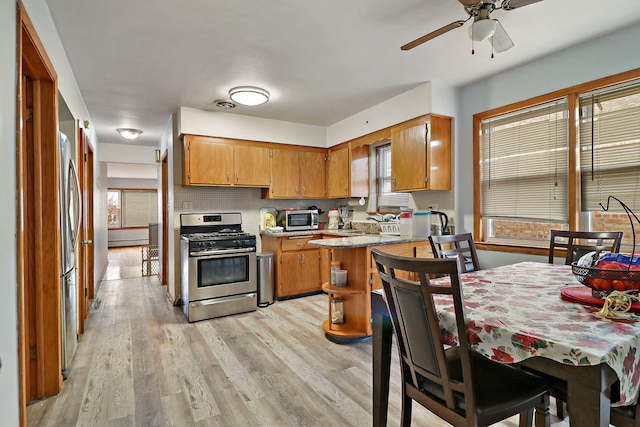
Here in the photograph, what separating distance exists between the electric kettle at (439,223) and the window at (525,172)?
383 millimetres

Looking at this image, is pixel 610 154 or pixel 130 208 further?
pixel 130 208

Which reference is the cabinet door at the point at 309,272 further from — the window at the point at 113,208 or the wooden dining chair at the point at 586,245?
the window at the point at 113,208

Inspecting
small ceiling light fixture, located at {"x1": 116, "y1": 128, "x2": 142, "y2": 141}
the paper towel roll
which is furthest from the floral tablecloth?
small ceiling light fixture, located at {"x1": 116, "y1": 128, "x2": 142, "y2": 141}

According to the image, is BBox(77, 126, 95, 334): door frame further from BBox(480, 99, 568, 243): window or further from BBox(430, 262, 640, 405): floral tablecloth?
BBox(480, 99, 568, 243): window

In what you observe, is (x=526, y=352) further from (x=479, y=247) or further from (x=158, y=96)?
(x=158, y=96)

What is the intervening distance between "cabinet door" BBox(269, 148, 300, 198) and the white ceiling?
0.98 metres

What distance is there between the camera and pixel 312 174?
195 inches

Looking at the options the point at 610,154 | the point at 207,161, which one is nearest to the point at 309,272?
the point at 207,161

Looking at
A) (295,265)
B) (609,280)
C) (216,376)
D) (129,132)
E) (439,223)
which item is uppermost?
(129,132)

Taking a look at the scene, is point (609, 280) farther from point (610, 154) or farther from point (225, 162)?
point (225, 162)

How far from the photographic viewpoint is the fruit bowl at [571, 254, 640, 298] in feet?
4.03

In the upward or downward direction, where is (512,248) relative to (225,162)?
downward

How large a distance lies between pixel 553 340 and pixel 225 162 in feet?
12.8

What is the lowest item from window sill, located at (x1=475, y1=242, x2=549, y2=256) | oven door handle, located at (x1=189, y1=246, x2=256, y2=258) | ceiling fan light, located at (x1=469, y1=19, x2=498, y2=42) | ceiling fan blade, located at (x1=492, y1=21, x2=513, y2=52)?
oven door handle, located at (x1=189, y1=246, x2=256, y2=258)
